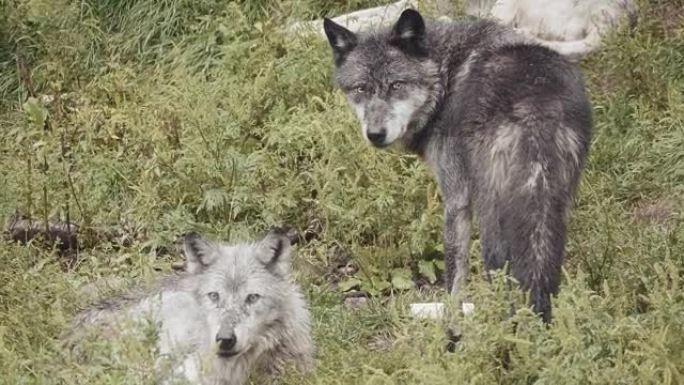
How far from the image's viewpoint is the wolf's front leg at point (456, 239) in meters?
7.34

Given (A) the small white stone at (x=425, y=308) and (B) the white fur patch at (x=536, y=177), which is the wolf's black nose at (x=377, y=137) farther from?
(B) the white fur patch at (x=536, y=177)

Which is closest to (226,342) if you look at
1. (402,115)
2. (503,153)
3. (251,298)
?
(251,298)

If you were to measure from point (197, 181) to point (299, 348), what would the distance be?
281cm

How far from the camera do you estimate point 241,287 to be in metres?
6.45

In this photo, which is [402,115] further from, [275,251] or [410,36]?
[275,251]

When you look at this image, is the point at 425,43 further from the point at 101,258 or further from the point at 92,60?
the point at 92,60

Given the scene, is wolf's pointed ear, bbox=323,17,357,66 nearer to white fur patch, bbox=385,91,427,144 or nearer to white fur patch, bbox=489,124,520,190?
white fur patch, bbox=385,91,427,144

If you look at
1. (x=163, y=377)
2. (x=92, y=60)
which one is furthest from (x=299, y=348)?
(x=92, y=60)

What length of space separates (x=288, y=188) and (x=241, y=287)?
288 cm

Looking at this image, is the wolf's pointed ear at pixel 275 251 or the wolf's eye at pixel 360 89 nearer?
the wolf's pointed ear at pixel 275 251

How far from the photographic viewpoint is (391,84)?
25.3 ft

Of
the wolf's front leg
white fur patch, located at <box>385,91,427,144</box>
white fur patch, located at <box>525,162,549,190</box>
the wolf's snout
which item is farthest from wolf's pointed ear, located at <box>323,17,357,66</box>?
the wolf's snout

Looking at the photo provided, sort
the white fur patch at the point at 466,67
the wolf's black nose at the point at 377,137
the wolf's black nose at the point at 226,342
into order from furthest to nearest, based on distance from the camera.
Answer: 1. the wolf's black nose at the point at 377,137
2. the white fur patch at the point at 466,67
3. the wolf's black nose at the point at 226,342

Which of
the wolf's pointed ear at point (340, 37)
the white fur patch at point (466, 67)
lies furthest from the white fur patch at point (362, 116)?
the white fur patch at point (466, 67)
